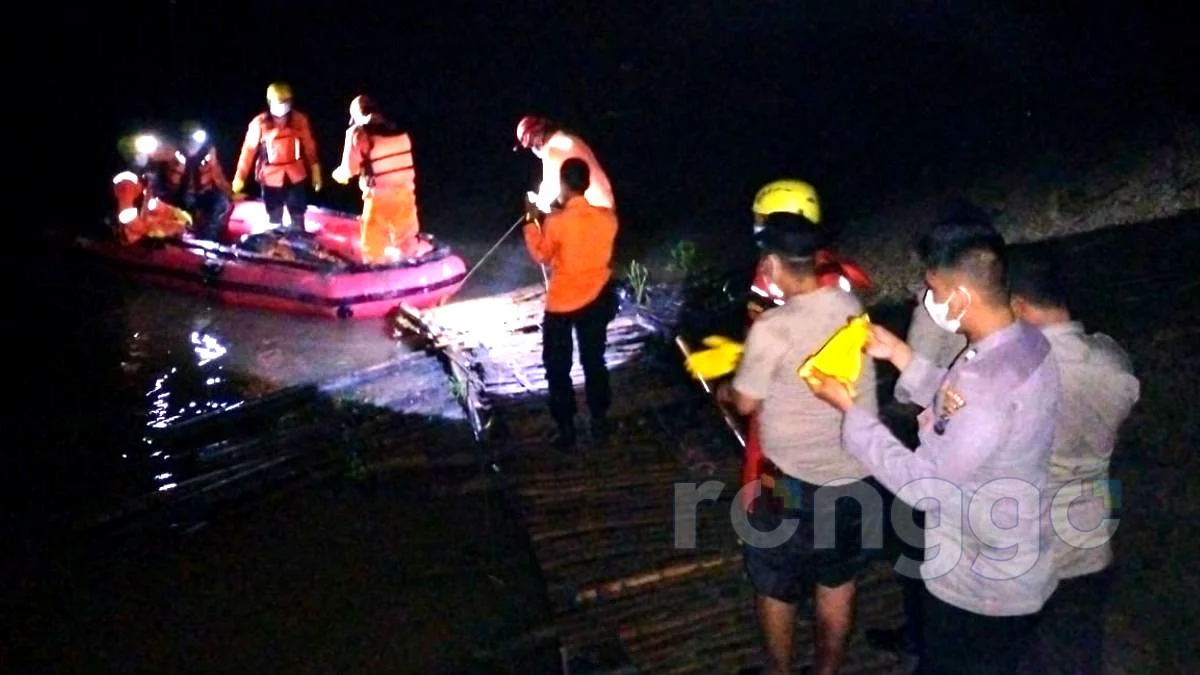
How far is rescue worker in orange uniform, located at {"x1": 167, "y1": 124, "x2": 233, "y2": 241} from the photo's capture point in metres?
10.0

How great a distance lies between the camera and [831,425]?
3467 millimetres

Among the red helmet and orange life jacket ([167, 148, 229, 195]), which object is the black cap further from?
orange life jacket ([167, 148, 229, 195])

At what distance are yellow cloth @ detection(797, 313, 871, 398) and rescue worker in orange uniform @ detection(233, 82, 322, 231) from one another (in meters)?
7.47

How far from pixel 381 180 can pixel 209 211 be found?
2.44 metres

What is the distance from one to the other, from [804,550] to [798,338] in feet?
2.31

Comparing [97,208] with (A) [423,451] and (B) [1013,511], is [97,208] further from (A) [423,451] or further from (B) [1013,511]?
(B) [1013,511]

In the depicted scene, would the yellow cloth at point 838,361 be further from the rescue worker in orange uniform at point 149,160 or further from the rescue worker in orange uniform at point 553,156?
the rescue worker in orange uniform at point 149,160

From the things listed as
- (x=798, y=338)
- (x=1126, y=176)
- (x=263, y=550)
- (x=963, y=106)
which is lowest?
(x=263, y=550)

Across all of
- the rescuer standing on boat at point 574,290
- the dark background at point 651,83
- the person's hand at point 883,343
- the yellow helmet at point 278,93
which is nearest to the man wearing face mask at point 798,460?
the person's hand at point 883,343

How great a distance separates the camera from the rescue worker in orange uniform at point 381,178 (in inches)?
332

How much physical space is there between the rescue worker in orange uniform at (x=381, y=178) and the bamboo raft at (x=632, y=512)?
1724mm

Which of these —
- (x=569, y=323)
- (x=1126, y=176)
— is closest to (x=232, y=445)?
(x=569, y=323)

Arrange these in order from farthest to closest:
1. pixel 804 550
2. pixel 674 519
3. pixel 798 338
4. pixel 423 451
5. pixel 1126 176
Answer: pixel 1126 176 < pixel 423 451 < pixel 674 519 < pixel 804 550 < pixel 798 338

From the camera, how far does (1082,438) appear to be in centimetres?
309
